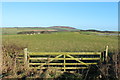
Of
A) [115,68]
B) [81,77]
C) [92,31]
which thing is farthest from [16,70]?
[92,31]

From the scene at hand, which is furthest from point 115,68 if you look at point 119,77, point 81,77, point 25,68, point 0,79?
point 0,79

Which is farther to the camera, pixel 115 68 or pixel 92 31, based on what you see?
pixel 92 31

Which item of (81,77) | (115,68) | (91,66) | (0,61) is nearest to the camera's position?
(115,68)

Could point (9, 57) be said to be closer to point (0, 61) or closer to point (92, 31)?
point (0, 61)

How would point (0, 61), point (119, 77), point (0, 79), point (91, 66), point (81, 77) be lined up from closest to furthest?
point (119, 77), point (0, 79), point (81, 77), point (0, 61), point (91, 66)

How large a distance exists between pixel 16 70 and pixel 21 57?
0.89 metres

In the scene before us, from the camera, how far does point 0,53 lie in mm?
7332

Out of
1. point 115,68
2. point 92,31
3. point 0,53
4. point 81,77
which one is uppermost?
point 92,31

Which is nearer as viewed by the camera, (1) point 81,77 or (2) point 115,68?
(2) point 115,68

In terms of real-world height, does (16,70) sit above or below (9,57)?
below

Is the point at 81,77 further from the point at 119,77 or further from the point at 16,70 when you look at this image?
the point at 16,70

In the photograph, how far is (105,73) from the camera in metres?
6.09

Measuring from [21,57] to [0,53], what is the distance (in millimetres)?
1095

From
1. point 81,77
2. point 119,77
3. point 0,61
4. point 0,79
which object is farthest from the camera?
point 0,61
